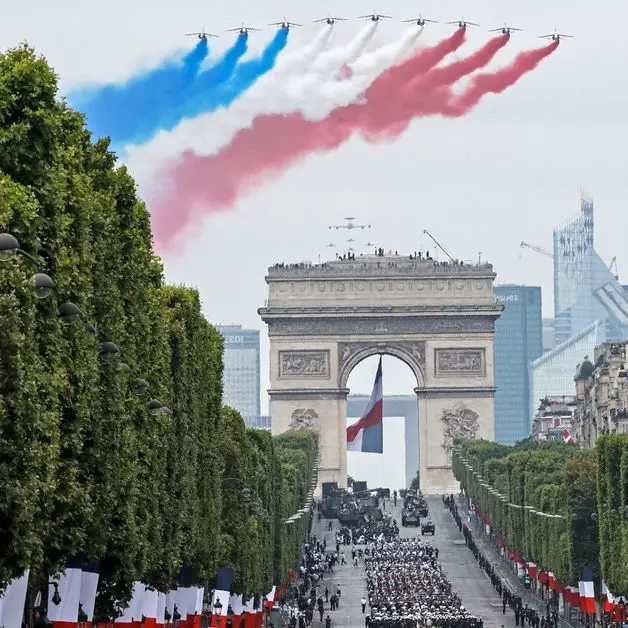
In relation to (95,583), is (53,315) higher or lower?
higher

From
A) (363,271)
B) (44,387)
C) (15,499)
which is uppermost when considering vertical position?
(363,271)

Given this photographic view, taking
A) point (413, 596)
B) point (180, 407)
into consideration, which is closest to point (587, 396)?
point (413, 596)

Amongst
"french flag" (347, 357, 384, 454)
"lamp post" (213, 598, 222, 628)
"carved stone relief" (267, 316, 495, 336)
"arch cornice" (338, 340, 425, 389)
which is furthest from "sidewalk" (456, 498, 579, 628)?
"lamp post" (213, 598, 222, 628)

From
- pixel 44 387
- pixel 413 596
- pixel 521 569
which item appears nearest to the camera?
pixel 44 387

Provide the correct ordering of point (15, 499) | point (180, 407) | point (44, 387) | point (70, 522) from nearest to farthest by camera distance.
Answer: point (15, 499), point (44, 387), point (70, 522), point (180, 407)

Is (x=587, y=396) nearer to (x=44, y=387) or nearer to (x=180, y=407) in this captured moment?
(x=180, y=407)
